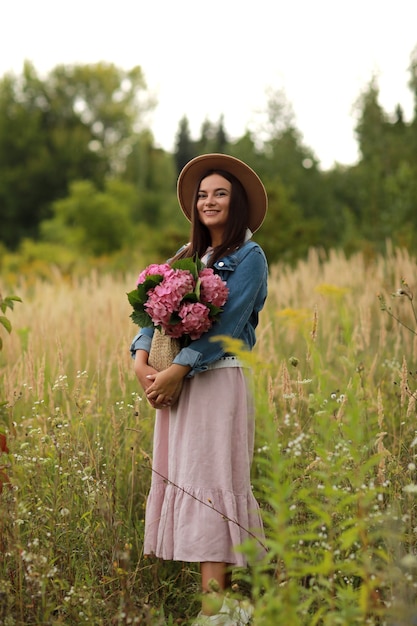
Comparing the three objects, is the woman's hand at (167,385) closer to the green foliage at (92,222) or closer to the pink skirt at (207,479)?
the pink skirt at (207,479)

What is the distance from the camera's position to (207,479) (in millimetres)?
2883

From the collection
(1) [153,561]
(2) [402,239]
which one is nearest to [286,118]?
(2) [402,239]

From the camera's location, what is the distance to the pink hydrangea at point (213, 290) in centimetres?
287

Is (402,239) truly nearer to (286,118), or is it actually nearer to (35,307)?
(35,307)

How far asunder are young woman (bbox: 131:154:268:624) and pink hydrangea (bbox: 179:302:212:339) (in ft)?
0.23

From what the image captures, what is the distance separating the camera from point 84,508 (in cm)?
321

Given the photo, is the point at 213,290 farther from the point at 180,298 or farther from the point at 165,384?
the point at 165,384

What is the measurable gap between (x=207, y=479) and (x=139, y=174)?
118 ft

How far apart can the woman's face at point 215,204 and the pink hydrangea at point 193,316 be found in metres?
0.50

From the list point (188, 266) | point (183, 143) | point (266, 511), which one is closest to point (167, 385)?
point (188, 266)

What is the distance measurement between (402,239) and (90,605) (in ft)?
26.7

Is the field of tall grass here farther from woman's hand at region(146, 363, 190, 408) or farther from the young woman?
woman's hand at region(146, 363, 190, 408)

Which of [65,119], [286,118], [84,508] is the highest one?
[65,119]

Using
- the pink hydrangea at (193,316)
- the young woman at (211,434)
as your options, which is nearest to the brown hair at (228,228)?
the young woman at (211,434)
